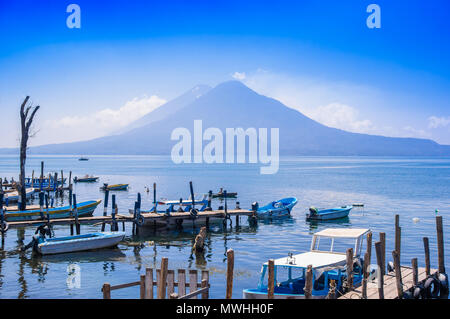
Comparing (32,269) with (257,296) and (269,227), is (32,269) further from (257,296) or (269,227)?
(269,227)

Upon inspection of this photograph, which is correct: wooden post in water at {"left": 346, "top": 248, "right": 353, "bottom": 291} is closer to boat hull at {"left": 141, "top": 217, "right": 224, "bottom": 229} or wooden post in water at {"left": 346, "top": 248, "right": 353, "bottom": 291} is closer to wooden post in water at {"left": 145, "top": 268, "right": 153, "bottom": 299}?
wooden post in water at {"left": 145, "top": 268, "right": 153, "bottom": 299}

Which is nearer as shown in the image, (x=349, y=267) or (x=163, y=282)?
(x=163, y=282)

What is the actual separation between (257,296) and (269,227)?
23.4 m

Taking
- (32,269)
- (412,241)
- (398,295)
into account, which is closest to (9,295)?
(32,269)

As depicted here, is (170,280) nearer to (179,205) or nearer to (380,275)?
(380,275)

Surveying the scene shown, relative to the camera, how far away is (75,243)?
85.4 feet

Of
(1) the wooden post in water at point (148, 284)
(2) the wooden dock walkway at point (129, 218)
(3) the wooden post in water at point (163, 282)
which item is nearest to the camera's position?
(3) the wooden post in water at point (163, 282)

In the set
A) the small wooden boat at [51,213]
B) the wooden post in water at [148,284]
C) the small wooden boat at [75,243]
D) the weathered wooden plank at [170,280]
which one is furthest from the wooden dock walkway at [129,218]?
the weathered wooden plank at [170,280]

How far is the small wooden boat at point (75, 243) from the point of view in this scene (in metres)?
25.2

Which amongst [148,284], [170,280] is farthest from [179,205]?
[148,284]

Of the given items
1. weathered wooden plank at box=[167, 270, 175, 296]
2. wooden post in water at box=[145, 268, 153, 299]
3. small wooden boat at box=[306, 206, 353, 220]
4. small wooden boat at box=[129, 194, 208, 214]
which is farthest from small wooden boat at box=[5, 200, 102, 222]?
weathered wooden plank at box=[167, 270, 175, 296]

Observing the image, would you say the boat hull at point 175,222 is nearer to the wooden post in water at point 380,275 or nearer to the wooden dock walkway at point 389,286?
the wooden dock walkway at point 389,286

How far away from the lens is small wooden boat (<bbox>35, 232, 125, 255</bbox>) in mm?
25192

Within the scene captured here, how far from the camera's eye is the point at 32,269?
22.8m
